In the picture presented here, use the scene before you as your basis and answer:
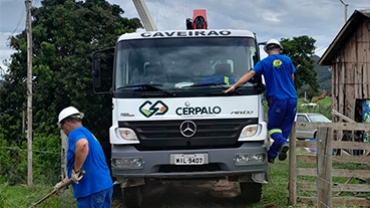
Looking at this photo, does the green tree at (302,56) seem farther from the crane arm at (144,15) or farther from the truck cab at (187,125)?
the truck cab at (187,125)

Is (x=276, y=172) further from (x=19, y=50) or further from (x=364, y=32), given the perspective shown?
(x=19, y=50)

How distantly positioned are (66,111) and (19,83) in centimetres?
1498

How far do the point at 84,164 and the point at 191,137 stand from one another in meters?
2.20

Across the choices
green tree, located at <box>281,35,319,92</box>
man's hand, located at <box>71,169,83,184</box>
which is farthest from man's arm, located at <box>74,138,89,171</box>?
green tree, located at <box>281,35,319,92</box>

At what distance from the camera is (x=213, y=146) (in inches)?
286

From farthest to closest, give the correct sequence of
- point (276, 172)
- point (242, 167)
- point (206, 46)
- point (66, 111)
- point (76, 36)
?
1. point (76, 36)
2. point (276, 172)
3. point (206, 46)
4. point (242, 167)
5. point (66, 111)

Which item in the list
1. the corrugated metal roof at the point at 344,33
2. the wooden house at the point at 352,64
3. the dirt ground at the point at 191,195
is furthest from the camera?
the wooden house at the point at 352,64

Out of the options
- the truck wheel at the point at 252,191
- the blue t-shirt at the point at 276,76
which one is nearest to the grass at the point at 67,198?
the truck wheel at the point at 252,191

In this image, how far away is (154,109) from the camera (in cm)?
722

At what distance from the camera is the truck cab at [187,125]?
7152 millimetres

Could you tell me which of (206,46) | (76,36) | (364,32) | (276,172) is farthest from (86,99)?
(364,32)

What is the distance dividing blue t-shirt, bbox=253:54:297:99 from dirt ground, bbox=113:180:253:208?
2.17m

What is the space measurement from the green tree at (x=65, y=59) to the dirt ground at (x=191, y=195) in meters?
3.76

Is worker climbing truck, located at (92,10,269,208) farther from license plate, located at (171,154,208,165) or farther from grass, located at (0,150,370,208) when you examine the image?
grass, located at (0,150,370,208)
